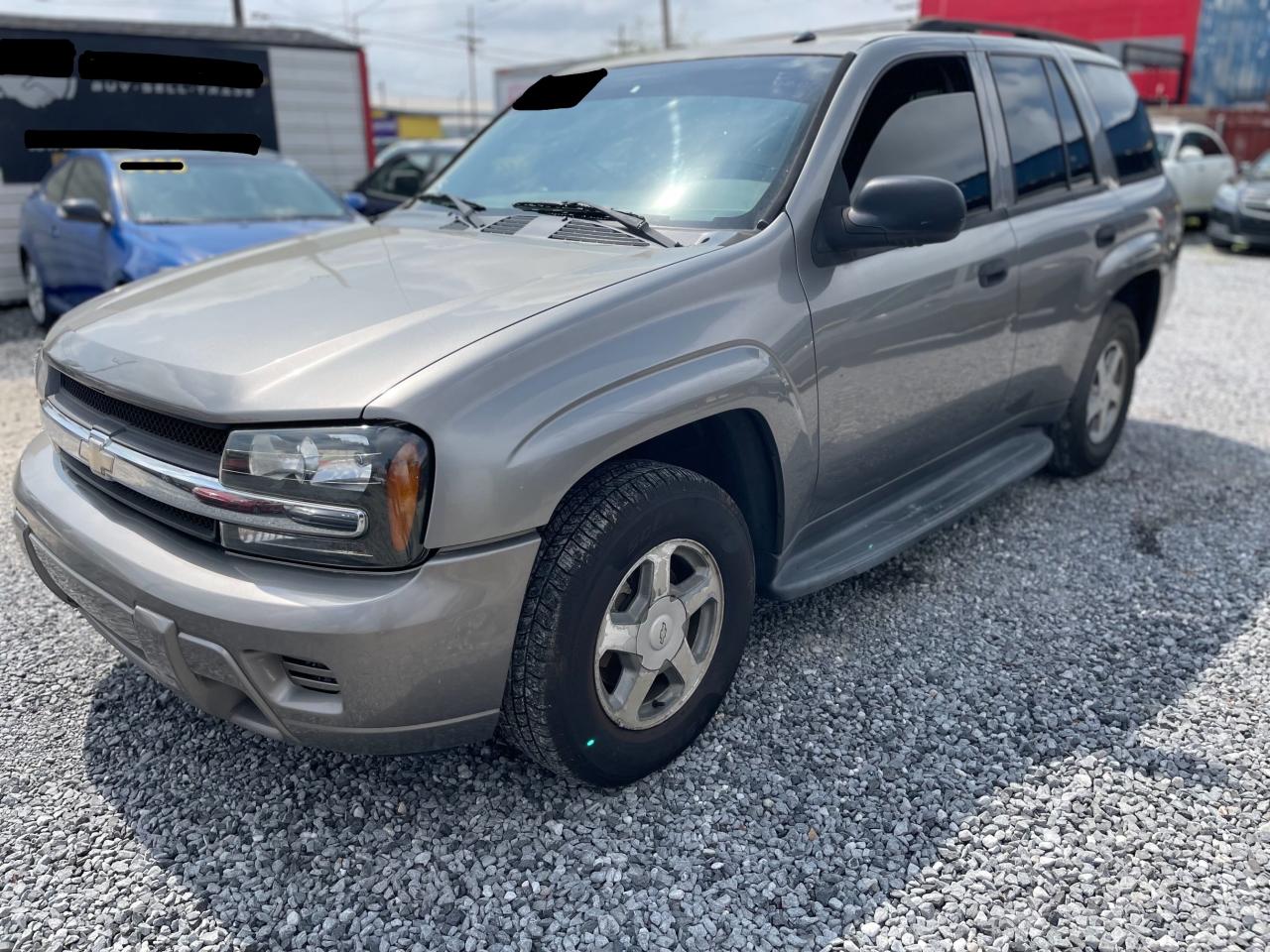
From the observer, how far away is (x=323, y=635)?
75.0 inches

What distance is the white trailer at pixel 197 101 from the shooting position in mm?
9719

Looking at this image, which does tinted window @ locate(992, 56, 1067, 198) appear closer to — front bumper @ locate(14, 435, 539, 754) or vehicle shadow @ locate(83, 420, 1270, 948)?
vehicle shadow @ locate(83, 420, 1270, 948)

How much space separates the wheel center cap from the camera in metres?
2.35

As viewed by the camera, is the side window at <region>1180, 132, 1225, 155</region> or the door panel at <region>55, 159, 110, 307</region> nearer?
the door panel at <region>55, 159, 110, 307</region>

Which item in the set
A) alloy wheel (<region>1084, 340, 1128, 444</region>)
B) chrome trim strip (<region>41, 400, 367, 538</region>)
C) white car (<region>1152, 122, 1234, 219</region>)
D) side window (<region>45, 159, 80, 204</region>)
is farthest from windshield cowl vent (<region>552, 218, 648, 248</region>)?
white car (<region>1152, 122, 1234, 219</region>)

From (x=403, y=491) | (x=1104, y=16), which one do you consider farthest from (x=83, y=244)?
(x=1104, y=16)

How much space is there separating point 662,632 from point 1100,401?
3089 mm

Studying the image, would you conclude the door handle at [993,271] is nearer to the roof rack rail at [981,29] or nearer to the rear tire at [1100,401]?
the roof rack rail at [981,29]

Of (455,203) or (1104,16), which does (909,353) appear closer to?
(455,203)

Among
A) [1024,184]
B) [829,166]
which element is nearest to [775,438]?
[829,166]

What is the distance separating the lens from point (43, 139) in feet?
9.87

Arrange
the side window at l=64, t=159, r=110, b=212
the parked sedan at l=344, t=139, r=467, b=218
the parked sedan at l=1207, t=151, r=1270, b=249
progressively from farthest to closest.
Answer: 1. the parked sedan at l=1207, t=151, r=1270, b=249
2. the parked sedan at l=344, t=139, r=467, b=218
3. the side window at l=64, t=159, r=110, b=212

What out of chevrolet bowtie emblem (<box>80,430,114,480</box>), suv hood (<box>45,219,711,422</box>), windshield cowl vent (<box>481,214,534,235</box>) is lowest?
chevrolet bowtie emblem (<box>80,430,114,480</box>)

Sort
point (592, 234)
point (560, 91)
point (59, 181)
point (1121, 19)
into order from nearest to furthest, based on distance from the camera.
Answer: point (592, 234)
point (560, 91)
point (59, 181)
point (1121, 19)
